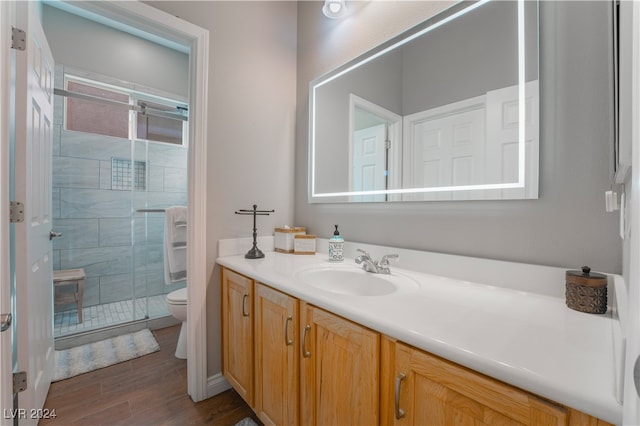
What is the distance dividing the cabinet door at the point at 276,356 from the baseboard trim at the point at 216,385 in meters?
0.44

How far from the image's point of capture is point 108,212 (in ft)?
9.06

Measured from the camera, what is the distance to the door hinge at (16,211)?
1.11 m

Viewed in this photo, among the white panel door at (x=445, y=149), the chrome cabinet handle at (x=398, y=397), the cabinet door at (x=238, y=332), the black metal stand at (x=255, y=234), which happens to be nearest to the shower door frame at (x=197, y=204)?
the cabinet door at (x=238, y=332)

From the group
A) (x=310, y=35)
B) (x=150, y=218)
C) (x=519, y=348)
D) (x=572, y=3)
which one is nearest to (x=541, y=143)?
(x=572, y=3)

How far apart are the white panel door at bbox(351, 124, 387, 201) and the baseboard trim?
4.30 ft

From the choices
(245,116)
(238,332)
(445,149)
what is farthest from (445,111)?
(238,332)

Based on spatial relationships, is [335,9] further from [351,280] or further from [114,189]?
[114,189]

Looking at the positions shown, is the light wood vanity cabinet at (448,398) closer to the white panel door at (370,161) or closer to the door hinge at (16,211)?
the white panel door at (370,161)

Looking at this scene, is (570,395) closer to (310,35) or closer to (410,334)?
(410,334)

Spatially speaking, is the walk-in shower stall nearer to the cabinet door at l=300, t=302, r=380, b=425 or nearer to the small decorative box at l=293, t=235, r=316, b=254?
the small decorative box at l=293, t=235, r=316, b=254

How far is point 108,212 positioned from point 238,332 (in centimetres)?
228

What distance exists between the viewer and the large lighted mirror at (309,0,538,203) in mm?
981
